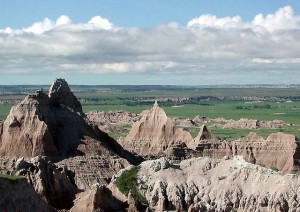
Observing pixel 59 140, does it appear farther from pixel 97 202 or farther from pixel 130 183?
pixel 97 202

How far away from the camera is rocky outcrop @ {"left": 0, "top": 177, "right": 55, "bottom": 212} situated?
138 ft

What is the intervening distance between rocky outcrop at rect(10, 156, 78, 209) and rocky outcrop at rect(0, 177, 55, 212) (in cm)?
925

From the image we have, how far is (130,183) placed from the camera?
5981cm

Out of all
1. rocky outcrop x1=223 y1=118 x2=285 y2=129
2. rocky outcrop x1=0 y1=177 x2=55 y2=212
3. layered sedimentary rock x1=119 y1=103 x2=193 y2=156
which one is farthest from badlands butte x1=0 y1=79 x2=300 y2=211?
rocky outcrop x1=223 y1=118 x2=285 y2=129

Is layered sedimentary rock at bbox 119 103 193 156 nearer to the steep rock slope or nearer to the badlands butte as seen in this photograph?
the badlands butte

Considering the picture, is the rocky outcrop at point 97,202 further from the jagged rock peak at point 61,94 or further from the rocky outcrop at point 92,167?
the jagged rock peak at point 61,94

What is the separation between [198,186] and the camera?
58.5 meters

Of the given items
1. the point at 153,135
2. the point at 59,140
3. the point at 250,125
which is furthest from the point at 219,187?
the point at 250,125

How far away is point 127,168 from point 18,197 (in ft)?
69.0

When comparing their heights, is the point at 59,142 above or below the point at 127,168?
above

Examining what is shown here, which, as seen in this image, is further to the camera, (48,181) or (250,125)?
(250,125)

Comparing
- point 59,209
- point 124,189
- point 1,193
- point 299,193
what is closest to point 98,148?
point 124,189

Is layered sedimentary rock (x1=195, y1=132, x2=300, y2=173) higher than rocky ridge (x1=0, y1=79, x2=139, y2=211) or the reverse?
the reverse

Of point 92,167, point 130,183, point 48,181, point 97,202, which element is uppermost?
point 48,181
